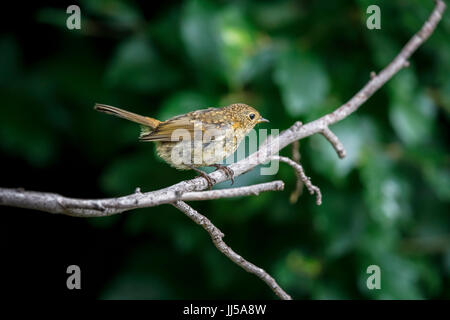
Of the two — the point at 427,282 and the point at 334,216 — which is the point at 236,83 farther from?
the point at 427,282

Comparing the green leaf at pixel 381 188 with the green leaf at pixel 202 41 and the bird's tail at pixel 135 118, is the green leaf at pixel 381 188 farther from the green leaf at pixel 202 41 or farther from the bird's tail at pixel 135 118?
the bird's tail at pixel 135 118

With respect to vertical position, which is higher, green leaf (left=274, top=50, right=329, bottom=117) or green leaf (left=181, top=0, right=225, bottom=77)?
green leaf (left=181, top=0, right=225, bottom=77)

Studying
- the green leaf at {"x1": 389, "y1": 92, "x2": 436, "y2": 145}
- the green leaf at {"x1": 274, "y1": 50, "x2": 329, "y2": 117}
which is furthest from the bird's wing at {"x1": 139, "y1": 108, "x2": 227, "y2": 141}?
the green leaf at {"x1": 389, "y1": 92, "x2": 436, "y2": 145}

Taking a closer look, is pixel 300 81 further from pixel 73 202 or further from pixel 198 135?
pixel 73 202

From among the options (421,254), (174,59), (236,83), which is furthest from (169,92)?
(421,254)

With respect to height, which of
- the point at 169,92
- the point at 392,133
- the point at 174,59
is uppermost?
the point at 174,59

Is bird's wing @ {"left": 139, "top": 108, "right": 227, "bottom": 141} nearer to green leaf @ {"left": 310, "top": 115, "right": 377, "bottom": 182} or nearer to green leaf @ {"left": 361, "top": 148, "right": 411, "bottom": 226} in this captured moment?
green leaf @ {"left": 310, "top": 115, "right": 377, "bottom": 182}

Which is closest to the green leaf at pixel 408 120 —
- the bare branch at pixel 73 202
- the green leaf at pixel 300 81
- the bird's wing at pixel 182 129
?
the green leaf at pixel 300 81

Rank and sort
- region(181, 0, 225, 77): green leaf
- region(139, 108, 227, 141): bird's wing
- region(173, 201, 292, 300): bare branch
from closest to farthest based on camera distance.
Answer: region(173, 201, 292, 300): bare branch < region(139, 108, 227, 141): bird's wing < region(181, 0, 225, 77): green leaf
